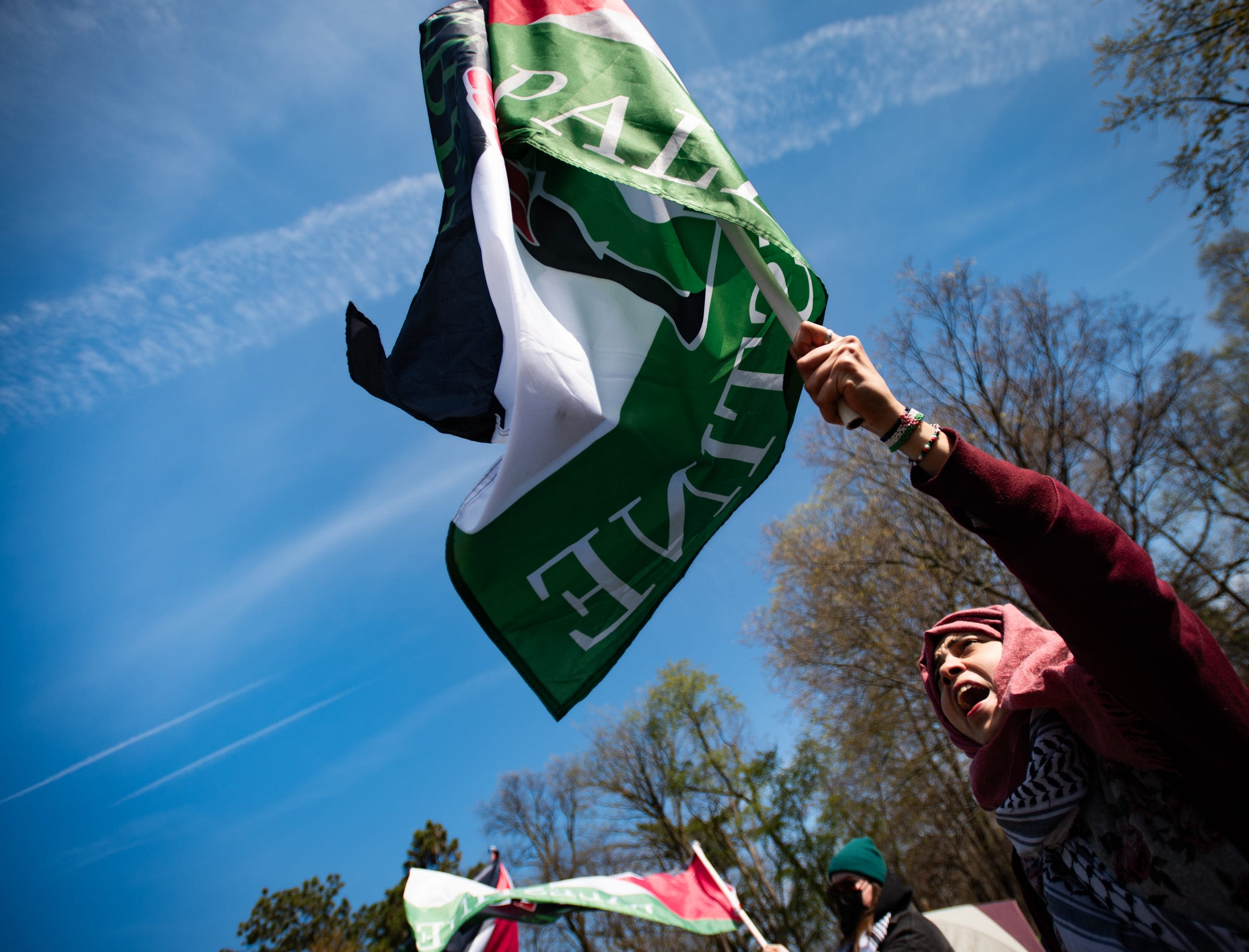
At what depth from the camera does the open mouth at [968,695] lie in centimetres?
179

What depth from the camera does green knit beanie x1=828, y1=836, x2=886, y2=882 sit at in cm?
344

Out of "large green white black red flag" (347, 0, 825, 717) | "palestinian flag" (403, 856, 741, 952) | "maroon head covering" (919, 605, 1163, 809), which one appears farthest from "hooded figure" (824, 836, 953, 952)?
"palestinian flag" (403, 856, 741, 952)

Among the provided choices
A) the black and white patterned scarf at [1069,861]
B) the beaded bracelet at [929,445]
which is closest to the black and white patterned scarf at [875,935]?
the black and white patterned scarf at [1069,861]

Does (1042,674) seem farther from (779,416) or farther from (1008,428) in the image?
(1008,428)

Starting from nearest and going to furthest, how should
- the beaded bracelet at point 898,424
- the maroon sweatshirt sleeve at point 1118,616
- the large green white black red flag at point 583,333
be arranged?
the maroon sweatshirt sleeve at point 1118,616
the beaded bracelet at point 898,424
the large green white black red flag at point 583,333

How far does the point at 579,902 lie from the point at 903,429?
6748mm

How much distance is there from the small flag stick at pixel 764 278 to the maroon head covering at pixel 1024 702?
1.00 metres

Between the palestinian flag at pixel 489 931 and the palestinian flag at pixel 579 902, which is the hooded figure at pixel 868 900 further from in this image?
the palestinian flag at pixel 489 931

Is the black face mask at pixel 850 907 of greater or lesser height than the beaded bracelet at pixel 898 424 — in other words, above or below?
below

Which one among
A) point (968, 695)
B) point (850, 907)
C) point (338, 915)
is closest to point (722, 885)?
point (850, 907)

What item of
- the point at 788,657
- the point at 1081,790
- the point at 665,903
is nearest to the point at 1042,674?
the point at 1081,790

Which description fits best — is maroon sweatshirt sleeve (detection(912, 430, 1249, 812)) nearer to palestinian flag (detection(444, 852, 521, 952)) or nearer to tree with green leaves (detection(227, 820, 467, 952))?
palestinian flag (detection(444, 852, 521, 952))

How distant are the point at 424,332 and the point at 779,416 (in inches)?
54.5

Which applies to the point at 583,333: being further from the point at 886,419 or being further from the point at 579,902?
the point at 579,902
